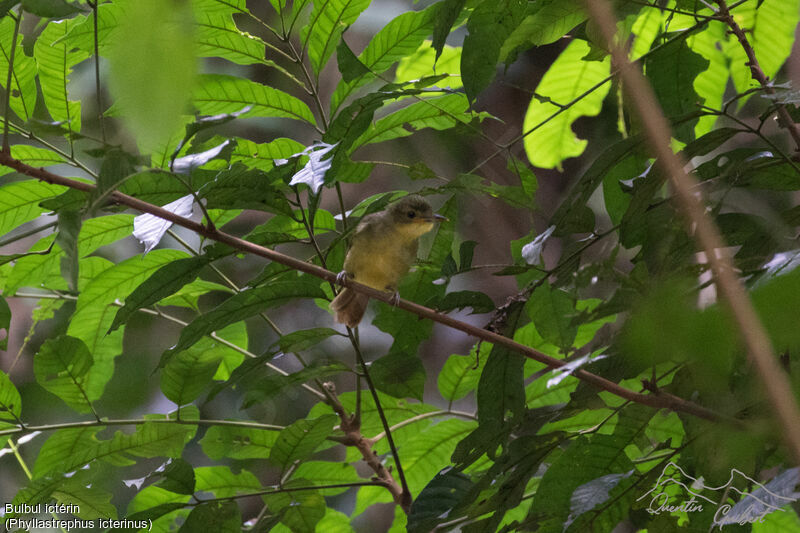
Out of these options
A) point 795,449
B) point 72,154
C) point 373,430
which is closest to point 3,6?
point 72,154

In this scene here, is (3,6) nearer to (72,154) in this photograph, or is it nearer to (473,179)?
(72,154)

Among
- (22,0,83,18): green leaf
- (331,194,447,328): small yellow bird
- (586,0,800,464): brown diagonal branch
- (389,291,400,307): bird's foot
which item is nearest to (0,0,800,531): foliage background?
(22,0,83,18): green leaf

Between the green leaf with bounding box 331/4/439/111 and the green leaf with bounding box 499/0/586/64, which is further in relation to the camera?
the green leaf with bounding box 331/4/439/111

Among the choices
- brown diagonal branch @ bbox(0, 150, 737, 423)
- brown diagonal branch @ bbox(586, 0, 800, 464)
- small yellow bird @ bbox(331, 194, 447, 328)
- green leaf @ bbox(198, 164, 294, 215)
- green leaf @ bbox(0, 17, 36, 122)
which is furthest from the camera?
small yellow bird @ bbox(331, 194, 447, 328)

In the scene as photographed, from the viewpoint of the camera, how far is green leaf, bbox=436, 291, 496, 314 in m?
1.73

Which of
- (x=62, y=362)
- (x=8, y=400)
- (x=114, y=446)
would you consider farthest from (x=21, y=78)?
(x=114, y=446)

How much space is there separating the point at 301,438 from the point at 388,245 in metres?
1.41

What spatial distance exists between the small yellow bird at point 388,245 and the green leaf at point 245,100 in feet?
4.06

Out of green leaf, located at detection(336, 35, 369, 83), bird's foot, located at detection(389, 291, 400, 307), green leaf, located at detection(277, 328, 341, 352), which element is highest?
green leaf, located at detection(336, 35, 369, 83)

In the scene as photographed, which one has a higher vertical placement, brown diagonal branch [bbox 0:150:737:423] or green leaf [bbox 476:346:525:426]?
brown diagonal branch [bbox 0:150:737:423]

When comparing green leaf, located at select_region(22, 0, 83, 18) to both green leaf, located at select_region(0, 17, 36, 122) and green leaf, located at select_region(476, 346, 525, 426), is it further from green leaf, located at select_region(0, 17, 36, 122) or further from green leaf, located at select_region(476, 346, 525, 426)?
green leaf, located at select_region(476, 346, 525, 426)

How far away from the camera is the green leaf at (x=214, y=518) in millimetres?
1760

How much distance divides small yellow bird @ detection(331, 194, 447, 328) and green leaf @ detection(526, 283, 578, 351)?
1.33 metres

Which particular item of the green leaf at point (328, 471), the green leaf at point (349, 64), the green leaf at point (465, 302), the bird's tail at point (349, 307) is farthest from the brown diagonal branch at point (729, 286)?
the bird's tail at point (349, 307)
